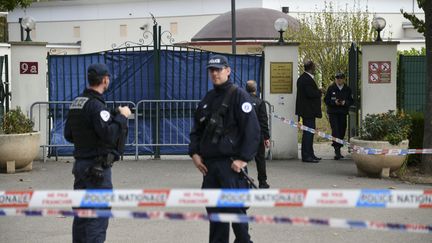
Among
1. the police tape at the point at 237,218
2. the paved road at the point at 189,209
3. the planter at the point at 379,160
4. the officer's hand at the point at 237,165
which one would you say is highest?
the officer's hand at the point at 237,165

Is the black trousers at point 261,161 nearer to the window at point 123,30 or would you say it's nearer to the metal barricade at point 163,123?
the metal barricade at point 163,123

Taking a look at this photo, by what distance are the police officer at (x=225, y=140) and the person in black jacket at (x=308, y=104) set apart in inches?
289

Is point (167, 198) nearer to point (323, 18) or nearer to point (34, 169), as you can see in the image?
point (34, 169)

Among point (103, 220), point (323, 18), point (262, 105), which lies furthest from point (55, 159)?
point (323, 18)

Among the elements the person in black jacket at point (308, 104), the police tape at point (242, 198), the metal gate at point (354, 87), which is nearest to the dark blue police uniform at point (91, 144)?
the police tape at point (242, 198)

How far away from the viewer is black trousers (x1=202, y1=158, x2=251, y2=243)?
21.9ft

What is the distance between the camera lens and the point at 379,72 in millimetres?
14289

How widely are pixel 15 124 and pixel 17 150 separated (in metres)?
0.47

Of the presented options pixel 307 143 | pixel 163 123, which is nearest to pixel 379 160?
pixel 307 143

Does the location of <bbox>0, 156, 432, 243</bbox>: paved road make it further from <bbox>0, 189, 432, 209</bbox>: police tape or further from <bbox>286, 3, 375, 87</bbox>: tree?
<bbox>286, 3, 375, 87</bbox>: tree

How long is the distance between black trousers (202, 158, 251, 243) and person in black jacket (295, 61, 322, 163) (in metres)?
7.33

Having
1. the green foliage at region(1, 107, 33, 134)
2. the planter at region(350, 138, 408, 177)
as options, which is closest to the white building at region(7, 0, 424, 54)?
the green foliage at region(1, 107, 33, 134)

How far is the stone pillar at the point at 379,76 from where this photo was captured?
14.2 meters

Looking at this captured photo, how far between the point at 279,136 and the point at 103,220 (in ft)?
27.3
